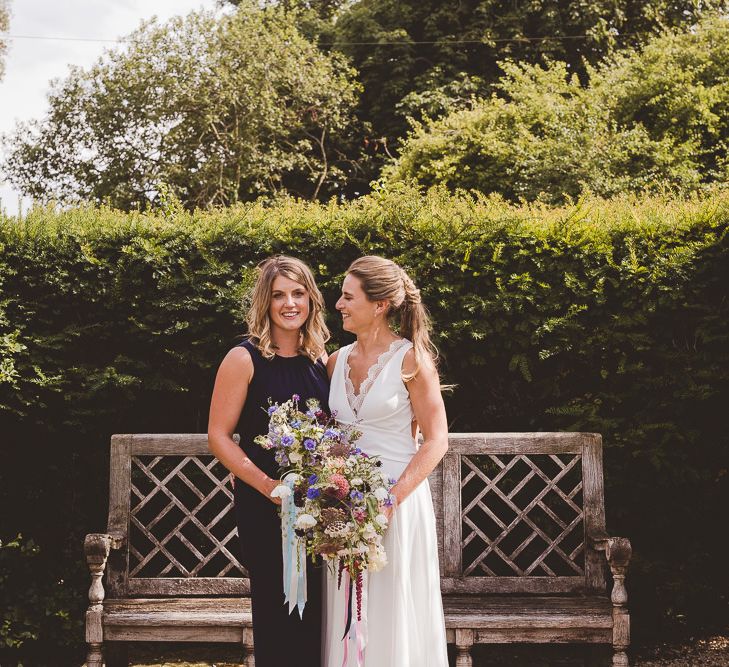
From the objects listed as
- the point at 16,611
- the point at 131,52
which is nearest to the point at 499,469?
the point at 16,611

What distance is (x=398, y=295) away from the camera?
3568 mm

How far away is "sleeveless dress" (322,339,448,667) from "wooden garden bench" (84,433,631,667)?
33.6 inches

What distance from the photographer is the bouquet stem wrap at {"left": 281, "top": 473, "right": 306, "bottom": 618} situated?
10.7ft

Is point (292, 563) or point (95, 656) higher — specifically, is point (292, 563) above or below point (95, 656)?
above

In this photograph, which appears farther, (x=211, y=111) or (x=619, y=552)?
(x=211, y=111)

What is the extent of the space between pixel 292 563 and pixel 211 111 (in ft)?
63.6

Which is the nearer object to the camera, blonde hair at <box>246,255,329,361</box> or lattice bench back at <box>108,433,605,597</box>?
blonde hair at <box>246,255,329,361</box>

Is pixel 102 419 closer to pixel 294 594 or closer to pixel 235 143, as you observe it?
pixel 294 594

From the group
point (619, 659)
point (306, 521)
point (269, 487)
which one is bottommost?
point (619, 659)

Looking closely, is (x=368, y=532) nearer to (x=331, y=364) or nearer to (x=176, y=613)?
(x=331, y=364)

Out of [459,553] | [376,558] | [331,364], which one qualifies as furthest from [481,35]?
[376,558]

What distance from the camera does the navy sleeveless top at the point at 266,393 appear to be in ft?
11.3

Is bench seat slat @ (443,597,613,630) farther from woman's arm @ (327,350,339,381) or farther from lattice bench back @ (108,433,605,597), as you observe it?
woman's arm @ (327,350,339,381)

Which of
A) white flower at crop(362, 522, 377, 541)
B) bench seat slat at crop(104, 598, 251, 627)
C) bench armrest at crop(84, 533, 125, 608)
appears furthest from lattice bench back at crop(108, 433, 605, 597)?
white flower at crop(362, 522, 377, 541)
